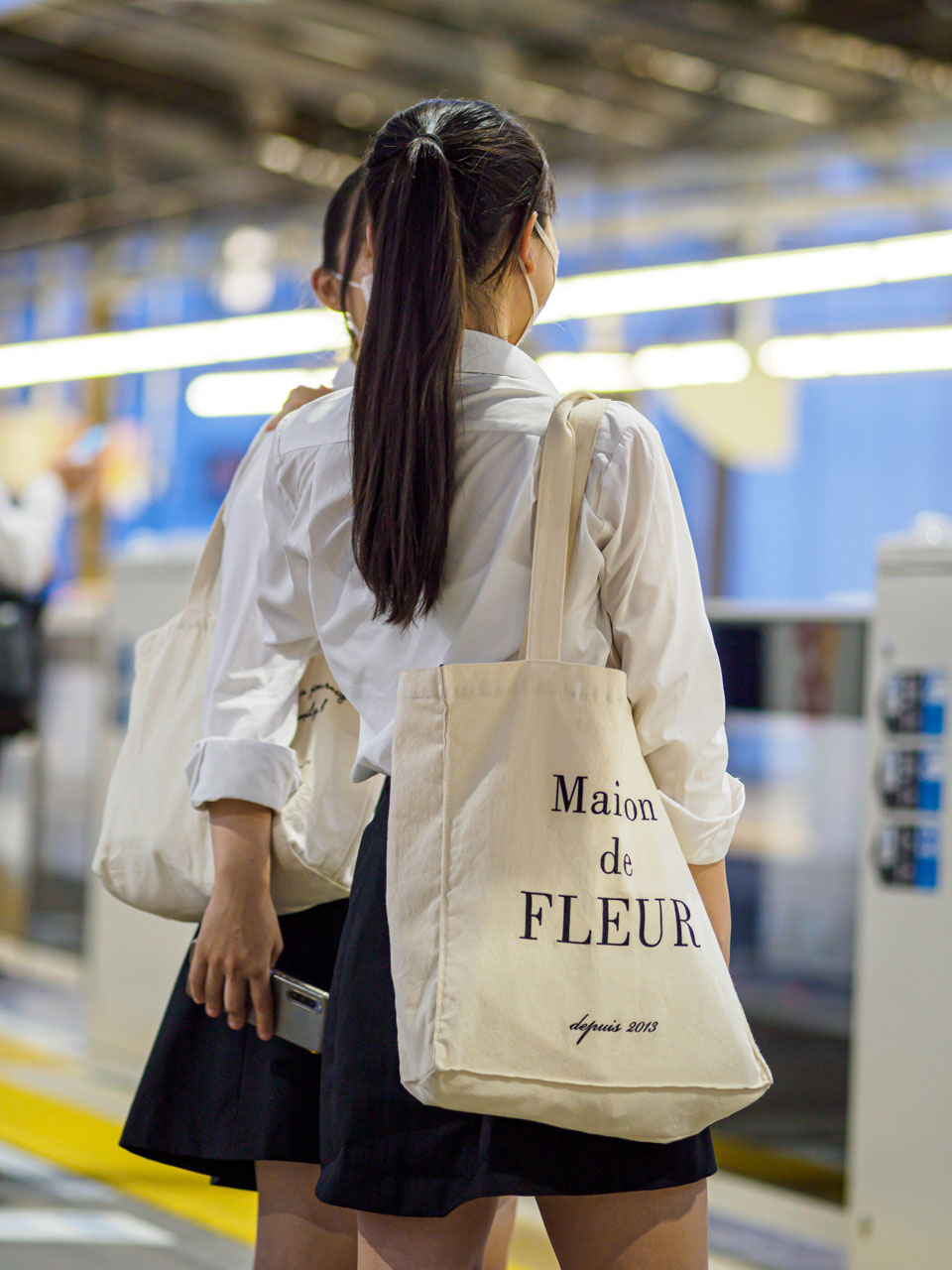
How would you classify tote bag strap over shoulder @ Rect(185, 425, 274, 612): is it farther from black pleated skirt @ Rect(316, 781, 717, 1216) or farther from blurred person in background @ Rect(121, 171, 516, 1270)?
black pleated skirt @ Rect(316, 781, 717, 1216)

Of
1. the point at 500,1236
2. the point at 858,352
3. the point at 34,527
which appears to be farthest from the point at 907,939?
the point at 858,352

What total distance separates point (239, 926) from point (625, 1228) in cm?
41

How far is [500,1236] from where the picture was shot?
1.46m

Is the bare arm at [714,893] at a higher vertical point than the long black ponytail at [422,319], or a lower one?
lower

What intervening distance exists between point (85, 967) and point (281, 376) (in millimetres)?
4972

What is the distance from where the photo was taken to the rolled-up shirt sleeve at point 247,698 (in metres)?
1.23

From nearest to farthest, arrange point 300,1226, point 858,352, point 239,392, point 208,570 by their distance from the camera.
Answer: point 300,1226 → point 208,570 → point 858,352 → point 239,392

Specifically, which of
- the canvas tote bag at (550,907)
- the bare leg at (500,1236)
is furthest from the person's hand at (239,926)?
the bare leg at (500,1236)

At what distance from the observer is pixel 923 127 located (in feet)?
26.0

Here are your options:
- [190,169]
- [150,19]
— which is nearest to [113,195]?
[190,169]

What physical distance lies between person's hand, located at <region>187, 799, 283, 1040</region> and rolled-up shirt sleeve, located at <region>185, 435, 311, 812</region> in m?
0.02

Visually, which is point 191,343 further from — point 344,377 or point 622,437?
point 622,437

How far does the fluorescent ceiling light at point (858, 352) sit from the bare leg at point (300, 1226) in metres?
5.93

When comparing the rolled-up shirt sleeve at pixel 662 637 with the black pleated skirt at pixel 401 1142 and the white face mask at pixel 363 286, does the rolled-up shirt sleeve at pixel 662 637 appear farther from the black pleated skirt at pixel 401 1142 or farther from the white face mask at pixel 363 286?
the white face mask at pixel 363 286
